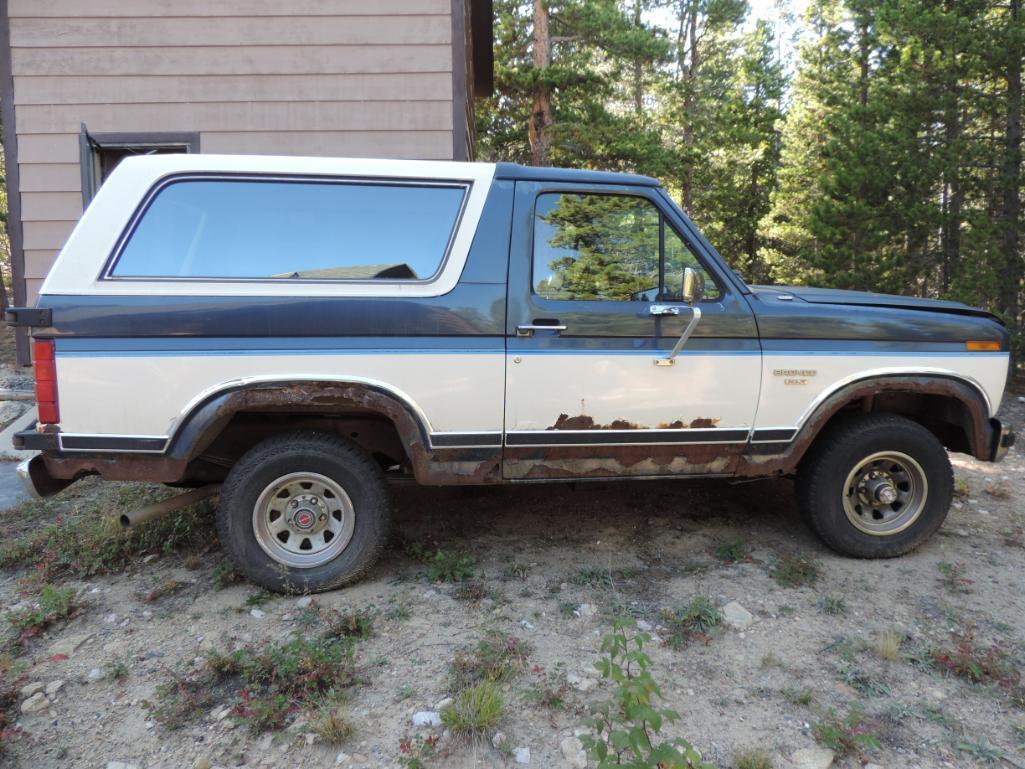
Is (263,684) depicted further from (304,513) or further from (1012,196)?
(1012,196)

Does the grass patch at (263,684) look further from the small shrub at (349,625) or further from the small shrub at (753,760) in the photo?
the small shrub at (753,760)

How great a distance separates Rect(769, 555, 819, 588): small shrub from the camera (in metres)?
3.49

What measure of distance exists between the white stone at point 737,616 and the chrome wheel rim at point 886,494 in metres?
0.97

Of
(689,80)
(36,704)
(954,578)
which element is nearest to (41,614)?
(36,704)

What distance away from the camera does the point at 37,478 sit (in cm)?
313

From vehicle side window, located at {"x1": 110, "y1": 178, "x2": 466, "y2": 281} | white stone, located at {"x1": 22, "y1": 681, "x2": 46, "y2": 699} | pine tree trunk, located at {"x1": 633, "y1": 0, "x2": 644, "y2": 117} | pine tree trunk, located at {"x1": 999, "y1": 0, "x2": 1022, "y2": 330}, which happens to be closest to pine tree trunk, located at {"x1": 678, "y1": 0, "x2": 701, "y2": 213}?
pine tree trunk, located at {"x1": 633, "y1": 0, "x2": 644, "y2": 117}

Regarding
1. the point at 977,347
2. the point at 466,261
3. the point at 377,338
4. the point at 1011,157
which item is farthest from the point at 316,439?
the point at 1011,157

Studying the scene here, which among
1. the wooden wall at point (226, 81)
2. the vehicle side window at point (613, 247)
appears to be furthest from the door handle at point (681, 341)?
the wooden wall at point (226, 81)

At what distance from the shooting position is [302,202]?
331 cm

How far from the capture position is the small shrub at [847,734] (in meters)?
2.36

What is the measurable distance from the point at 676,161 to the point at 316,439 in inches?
541

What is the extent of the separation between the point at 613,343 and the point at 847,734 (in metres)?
1.88

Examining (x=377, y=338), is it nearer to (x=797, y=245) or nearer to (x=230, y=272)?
(x=230, y=272)

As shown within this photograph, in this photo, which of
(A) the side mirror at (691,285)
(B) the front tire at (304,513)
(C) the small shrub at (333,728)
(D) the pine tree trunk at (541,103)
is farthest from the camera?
(D) the pine tree trunk at (541,103)
